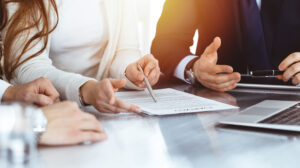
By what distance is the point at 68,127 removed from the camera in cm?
64

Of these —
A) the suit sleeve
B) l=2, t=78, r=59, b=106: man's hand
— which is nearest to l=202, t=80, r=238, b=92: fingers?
the suit sleeve

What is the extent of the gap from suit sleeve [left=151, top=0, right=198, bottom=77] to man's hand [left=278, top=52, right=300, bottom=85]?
452 mm

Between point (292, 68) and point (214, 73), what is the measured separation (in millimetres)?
254

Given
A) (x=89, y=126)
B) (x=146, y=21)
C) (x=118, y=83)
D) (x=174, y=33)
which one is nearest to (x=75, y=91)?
(x=118, y=83)

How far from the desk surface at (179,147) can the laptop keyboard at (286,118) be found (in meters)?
0.03

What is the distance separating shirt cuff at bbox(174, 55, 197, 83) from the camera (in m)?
1.46

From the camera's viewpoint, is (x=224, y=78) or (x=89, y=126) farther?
(x=224, y=78)

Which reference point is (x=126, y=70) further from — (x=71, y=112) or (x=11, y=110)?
(x=11, y=110)

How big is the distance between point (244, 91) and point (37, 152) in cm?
81

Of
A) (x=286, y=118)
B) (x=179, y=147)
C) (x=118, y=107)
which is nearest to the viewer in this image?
(x=179, y=147)

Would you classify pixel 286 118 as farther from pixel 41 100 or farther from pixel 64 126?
pixel 41 100

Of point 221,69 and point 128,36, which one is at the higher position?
point 128,36

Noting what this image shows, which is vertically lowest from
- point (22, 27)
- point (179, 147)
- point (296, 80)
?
point (296, 80)

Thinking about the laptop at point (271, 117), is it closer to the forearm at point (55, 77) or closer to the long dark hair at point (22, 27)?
the forearm at point (55, 77)
